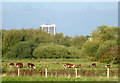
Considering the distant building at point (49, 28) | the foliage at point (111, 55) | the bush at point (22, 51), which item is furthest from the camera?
the distant building at point (49, 28)

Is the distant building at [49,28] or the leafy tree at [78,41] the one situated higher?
the distant building at [49,28]

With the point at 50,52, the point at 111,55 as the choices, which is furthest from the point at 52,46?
the point at 111,55

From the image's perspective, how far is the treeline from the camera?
2882cm

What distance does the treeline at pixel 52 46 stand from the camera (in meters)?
28.8

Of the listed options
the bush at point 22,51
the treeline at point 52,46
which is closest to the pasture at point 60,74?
the treeline at point 52,46

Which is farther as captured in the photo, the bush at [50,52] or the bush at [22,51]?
the bush at [22,51]

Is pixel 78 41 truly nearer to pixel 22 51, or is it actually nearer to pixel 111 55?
pixel 22 51

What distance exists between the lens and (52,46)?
36062 mm

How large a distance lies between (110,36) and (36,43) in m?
12.4

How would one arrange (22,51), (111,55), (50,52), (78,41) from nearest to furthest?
1. (111,55)
2. (50,52)
3. (22,51)
4. (78,41)

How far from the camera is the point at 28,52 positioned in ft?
118

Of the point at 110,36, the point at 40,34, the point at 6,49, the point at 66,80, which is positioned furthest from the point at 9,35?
the point at 66,80

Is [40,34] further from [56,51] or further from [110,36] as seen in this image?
[110,36]

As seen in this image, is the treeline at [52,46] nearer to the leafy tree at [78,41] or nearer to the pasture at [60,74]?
the pasture at [60,74]
